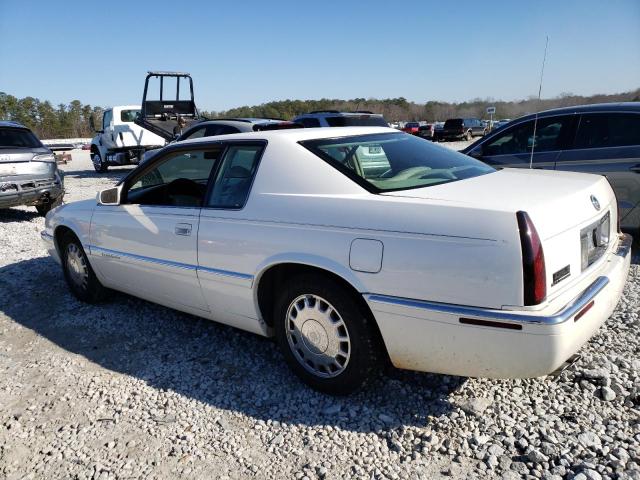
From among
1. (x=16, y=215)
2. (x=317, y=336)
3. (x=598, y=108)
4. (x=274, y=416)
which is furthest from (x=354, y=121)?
(x=274, y=416)

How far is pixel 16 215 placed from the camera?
9.35 meters

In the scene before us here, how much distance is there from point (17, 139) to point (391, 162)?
25.6 ft

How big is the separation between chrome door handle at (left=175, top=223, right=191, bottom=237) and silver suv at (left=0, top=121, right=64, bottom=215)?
6035mm

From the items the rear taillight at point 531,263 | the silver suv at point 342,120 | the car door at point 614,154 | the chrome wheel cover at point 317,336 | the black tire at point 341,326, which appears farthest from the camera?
the silver suv at point 342,120

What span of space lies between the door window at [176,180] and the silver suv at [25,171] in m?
5.10

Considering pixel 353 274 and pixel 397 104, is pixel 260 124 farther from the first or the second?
pixel 397 104

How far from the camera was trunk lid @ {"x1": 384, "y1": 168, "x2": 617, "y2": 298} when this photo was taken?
2252 millimetres

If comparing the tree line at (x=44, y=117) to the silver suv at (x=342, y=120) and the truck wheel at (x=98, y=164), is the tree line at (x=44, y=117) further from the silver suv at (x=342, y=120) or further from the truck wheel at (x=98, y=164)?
the silver suv at (x=342, y=120)

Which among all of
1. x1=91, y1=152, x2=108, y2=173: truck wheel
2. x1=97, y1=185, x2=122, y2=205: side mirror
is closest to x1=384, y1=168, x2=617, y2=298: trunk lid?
x1=97, y1=185, x2=122, y2=205: side mirror

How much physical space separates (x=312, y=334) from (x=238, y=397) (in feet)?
2.00

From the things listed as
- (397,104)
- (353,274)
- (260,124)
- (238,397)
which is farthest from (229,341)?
(397,104)

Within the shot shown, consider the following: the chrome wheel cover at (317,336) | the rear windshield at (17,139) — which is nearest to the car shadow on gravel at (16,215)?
the rear windshield at (17,139)

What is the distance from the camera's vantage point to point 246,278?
3.03m

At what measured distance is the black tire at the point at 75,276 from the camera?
14.6ft
